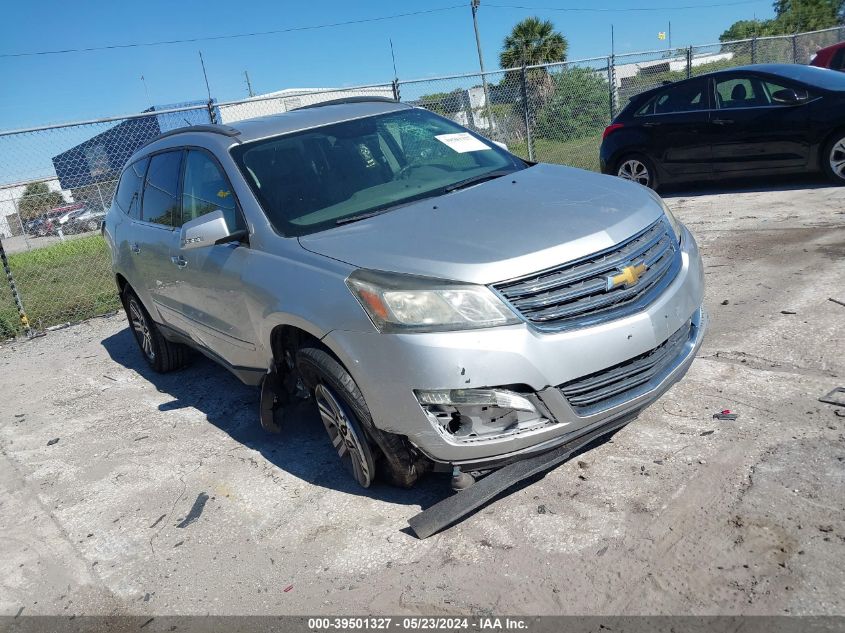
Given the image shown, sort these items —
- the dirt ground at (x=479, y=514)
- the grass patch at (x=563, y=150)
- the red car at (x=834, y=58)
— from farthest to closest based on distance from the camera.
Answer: the grass patch at (x=563, y=150) < the red car at (x=834, y=58) < the dirt ground at (x=479, y=514)

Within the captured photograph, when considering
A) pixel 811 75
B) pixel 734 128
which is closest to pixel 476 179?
pixel 734 128

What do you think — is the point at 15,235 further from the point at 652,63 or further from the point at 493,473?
the point at 652,63

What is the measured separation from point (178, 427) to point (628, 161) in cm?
734

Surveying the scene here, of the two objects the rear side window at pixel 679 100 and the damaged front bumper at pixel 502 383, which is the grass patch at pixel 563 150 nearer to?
the rear side window at pixel 679 100

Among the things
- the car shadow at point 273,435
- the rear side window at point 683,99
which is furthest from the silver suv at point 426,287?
the rear side window at point 683,99

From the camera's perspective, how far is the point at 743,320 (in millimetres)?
4980

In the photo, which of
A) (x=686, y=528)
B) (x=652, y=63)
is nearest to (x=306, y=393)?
(x=686, y=528)

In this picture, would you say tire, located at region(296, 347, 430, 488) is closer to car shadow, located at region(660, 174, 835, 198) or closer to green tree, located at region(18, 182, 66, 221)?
car shadow, located at region(660, 174, 835, 198)

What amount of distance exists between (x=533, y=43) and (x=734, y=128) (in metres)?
22.8

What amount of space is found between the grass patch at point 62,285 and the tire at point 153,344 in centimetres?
307

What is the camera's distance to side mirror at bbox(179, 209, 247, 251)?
148 inches

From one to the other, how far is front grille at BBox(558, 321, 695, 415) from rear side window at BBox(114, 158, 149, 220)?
389 centimetres

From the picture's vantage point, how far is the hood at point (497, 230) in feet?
9.74

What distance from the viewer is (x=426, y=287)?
2.94 metres
